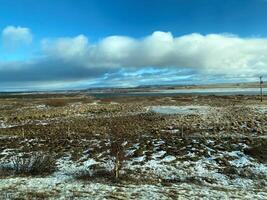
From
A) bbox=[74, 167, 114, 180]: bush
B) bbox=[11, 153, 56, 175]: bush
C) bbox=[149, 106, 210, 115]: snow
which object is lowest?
bbox=[149, 106, 210, 115]: snow

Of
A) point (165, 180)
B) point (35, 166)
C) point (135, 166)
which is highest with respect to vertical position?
point (35, 166)

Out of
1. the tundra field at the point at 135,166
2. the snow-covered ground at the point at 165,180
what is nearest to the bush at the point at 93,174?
the tundra field at the point at 135,166

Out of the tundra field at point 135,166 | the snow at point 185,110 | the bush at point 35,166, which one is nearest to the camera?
the tundra field at point 135,166

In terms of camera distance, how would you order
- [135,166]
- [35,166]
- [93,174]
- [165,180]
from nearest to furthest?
[165,180]
[93,174]
[35,166]
[135,166]

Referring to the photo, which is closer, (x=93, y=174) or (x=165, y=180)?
(x=165, y=180)

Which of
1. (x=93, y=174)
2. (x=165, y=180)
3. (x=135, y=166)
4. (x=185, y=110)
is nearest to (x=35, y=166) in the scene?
(x=93, y=174)

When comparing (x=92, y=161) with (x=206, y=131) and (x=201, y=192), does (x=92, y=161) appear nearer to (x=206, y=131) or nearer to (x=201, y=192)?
(x=201, y=192)

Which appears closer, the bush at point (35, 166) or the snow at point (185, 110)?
the bush at point (35, 166)

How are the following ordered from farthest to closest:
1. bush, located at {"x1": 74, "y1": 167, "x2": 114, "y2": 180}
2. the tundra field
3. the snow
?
the snow < bush, located at {"x1": 74, "y1": 167, "x2": 114, "y2": 180} < the tundra field

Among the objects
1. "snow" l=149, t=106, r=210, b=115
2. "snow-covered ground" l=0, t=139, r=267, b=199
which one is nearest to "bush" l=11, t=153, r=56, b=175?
"snow-covered ground" l=0, t=139, r=267, b=199

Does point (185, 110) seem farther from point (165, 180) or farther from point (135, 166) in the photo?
point (165, 180)

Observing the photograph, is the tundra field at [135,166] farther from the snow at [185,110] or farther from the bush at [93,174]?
the snow at [185,110]

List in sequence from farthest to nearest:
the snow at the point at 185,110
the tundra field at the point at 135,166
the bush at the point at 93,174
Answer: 1. the snow at the point at 185,110
2. the bush at the point at 93,174
3. the tundra field at the point at 135,166

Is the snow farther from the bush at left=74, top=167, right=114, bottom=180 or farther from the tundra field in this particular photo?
the bush at left=74, top=167, right=114, bottom=180
